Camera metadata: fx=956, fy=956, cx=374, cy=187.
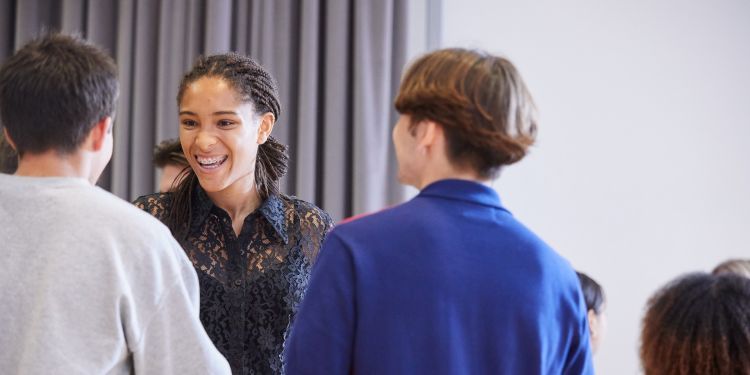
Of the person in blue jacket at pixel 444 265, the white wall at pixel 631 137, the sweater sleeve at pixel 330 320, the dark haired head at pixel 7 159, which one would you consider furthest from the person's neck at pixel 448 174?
the white wall at pixel 631 137

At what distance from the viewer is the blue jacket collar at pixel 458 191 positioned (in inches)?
61.2

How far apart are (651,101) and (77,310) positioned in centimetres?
276

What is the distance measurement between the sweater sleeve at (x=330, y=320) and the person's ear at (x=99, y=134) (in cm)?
43

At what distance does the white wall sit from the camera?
371 centimetres

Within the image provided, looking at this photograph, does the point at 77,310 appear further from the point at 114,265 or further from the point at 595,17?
the point at 595,17

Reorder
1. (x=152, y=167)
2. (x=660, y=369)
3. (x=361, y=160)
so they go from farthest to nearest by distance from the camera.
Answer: (x=152, y=167) < (x=361, y=160) < (x=660, y=369)

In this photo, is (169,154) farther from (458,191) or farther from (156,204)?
(458,191)

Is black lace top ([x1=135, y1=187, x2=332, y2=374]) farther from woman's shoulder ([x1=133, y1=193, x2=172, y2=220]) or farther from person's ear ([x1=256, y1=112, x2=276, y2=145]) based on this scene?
person's ear ([x1=256, y1=112, x2=276, y2=145])

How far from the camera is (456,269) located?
4.97 feet

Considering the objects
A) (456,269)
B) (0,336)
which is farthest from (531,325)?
(0,336)

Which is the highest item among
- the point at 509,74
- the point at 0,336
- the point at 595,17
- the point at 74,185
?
the point at 595,17

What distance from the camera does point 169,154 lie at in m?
3.37

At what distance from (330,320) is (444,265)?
0.20 m

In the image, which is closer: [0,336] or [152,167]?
[0,336]
